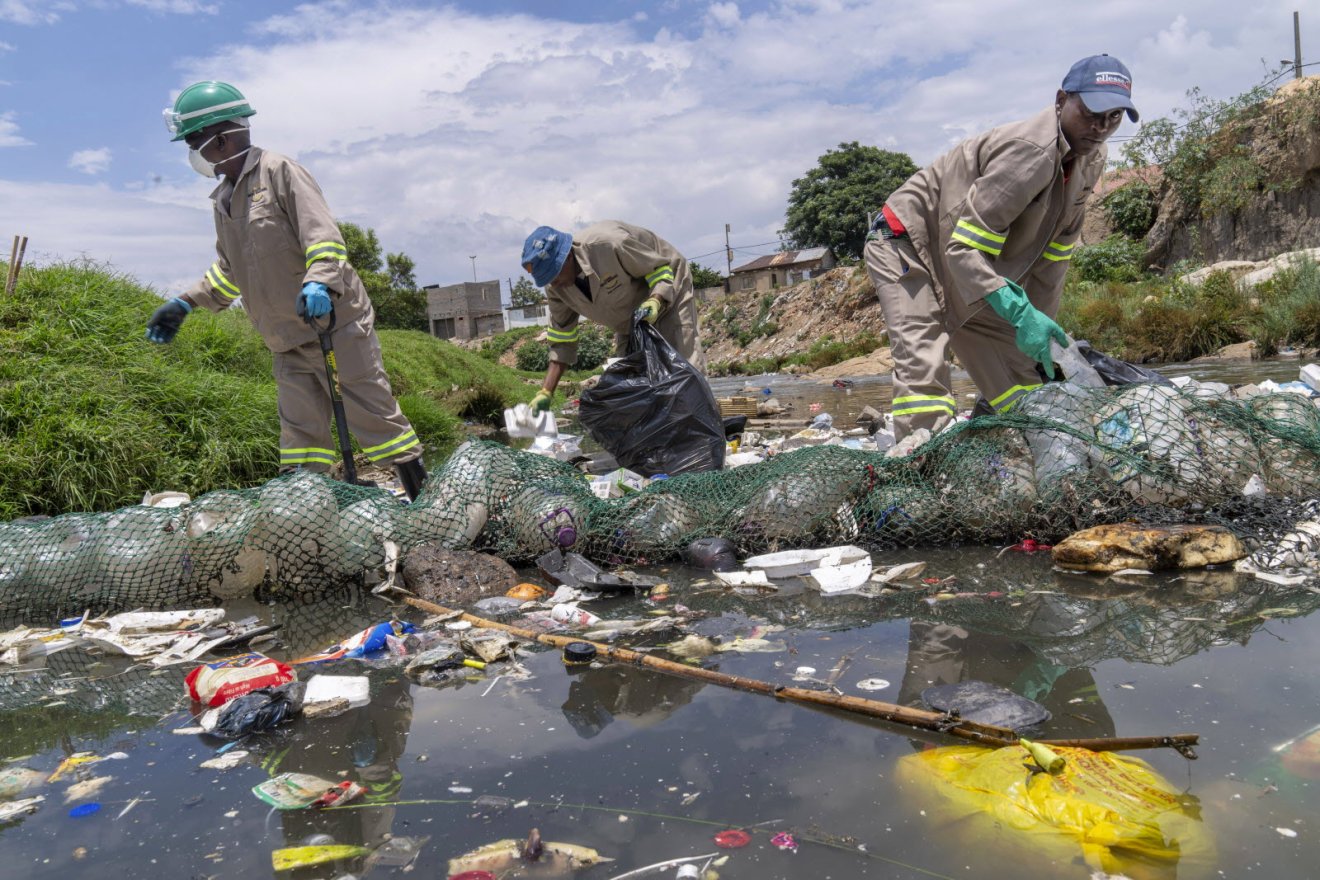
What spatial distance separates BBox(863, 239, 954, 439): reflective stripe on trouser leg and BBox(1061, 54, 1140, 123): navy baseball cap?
0.94 metres

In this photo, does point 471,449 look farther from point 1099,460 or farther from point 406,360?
point 406,360

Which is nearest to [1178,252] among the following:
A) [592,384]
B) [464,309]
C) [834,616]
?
[592,384]

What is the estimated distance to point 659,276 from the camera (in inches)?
188

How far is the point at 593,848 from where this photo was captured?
144 centimetres

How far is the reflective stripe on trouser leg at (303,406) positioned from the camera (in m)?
4.16

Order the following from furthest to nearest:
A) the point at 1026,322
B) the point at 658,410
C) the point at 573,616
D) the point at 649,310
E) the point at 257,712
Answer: the point at 649,310 → the point at 658,410 → the point at 1026,322 → the point at 573,616 → the point at 257,712

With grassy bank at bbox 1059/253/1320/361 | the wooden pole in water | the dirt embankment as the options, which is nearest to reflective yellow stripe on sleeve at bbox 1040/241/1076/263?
the wooden pole in water

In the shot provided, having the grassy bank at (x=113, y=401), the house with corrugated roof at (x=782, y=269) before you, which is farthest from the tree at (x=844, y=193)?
the grassy bank at (x=113, y=401)

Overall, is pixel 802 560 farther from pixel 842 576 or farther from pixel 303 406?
pixel 303 406

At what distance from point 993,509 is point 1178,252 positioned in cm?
2377

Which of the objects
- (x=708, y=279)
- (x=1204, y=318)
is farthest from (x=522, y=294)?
(x=1204, y=318)

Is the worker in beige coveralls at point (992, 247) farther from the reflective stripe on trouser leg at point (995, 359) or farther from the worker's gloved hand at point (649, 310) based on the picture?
the worker's gloved hand at point (649, 310)

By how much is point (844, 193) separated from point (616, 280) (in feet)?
132

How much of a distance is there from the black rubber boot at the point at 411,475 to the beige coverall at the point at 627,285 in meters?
1.19
